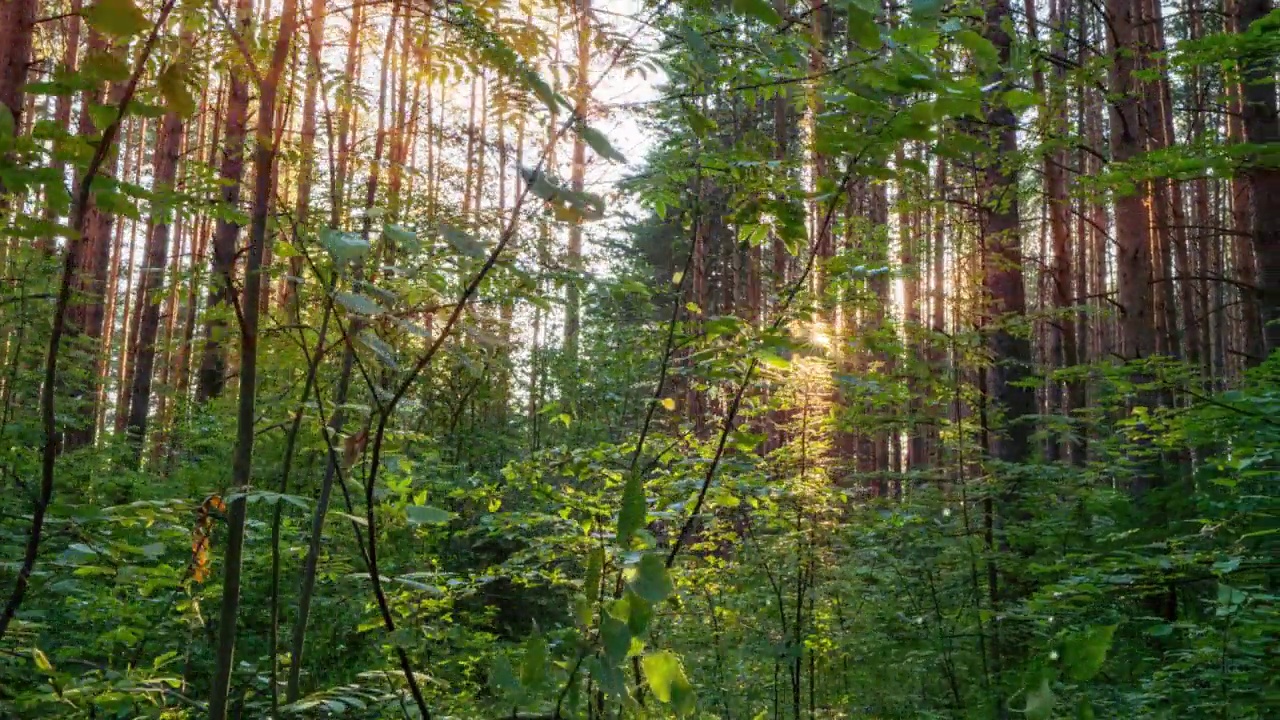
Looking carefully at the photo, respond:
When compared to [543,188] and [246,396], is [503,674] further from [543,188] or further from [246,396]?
[246,396]

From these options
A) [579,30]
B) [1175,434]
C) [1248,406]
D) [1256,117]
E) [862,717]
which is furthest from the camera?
[1256,117]

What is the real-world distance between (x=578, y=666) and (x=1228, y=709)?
2617 millimetres

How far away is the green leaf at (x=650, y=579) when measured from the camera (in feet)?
3.75

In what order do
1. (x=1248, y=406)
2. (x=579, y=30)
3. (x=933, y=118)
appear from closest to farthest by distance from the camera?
(x=933, y=118)
(x=579, y=30)
(x=1248, y=406)

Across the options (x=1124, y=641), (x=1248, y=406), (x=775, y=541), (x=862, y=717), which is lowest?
(x=862, y=717)

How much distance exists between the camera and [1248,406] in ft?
11.0

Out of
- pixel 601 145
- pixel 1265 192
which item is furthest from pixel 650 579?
pixel 1265 192

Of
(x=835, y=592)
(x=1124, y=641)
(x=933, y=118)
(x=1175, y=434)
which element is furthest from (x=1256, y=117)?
(x=933, y=118)

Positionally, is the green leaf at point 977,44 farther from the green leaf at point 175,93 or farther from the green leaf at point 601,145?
the green leaf at point 175,93

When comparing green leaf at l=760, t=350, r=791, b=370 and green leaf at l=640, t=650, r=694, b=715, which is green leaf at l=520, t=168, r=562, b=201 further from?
green leaf at l=640, t=650, r=694, b=715

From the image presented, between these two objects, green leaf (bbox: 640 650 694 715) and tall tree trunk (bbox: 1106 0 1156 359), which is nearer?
green leaf (bbox: 640 650 694 715)

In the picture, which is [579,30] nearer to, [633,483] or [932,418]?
[633,483]

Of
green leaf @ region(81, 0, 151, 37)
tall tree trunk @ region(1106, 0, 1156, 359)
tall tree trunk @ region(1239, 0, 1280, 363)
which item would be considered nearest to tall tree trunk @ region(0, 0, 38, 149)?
green leaf @ region(81, 0, 151, 37)

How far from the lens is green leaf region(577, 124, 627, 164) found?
1175 mm
